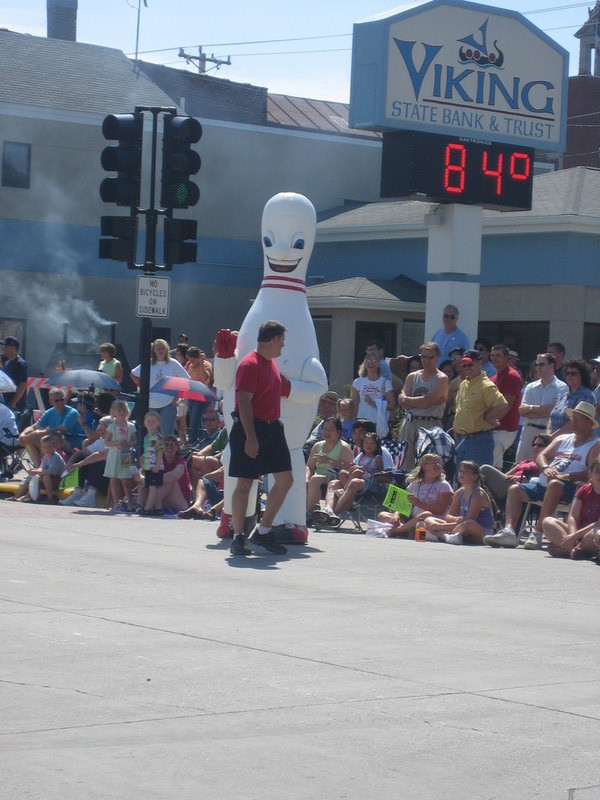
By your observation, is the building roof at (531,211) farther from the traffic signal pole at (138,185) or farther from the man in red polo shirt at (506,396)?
the man in red polo shirt at (506,396)

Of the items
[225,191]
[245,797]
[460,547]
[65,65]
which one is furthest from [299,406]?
[65,65]

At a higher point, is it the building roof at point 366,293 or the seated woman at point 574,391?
the building roof at point 366,293

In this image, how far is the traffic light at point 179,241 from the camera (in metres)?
14.4

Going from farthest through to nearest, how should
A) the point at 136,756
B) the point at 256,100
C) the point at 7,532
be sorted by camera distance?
the point at 256,100 < the point at 7,532 < the point at 136,756

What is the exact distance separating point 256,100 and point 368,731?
148 feet

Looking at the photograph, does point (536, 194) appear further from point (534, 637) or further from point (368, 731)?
point (368, 731)

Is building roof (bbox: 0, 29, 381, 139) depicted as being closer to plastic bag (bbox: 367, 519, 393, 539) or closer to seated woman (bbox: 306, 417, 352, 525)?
seated woman (bbox: 306, 417, 352, 525)

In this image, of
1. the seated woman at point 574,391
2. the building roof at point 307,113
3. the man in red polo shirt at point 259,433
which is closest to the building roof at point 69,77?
the building roof at point 307,113

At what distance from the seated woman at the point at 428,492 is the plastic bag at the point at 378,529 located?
0.49 ft

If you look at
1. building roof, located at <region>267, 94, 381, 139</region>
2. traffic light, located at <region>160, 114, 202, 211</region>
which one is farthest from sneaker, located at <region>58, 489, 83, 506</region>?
building roof, located at <region>267, 94, 381, 139</region>

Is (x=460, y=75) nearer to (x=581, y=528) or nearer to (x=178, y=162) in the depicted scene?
(x=178, y=162)

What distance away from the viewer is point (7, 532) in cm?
1158

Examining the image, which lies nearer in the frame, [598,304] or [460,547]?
[460,547]

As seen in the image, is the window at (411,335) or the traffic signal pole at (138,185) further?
the window at (411,335)
